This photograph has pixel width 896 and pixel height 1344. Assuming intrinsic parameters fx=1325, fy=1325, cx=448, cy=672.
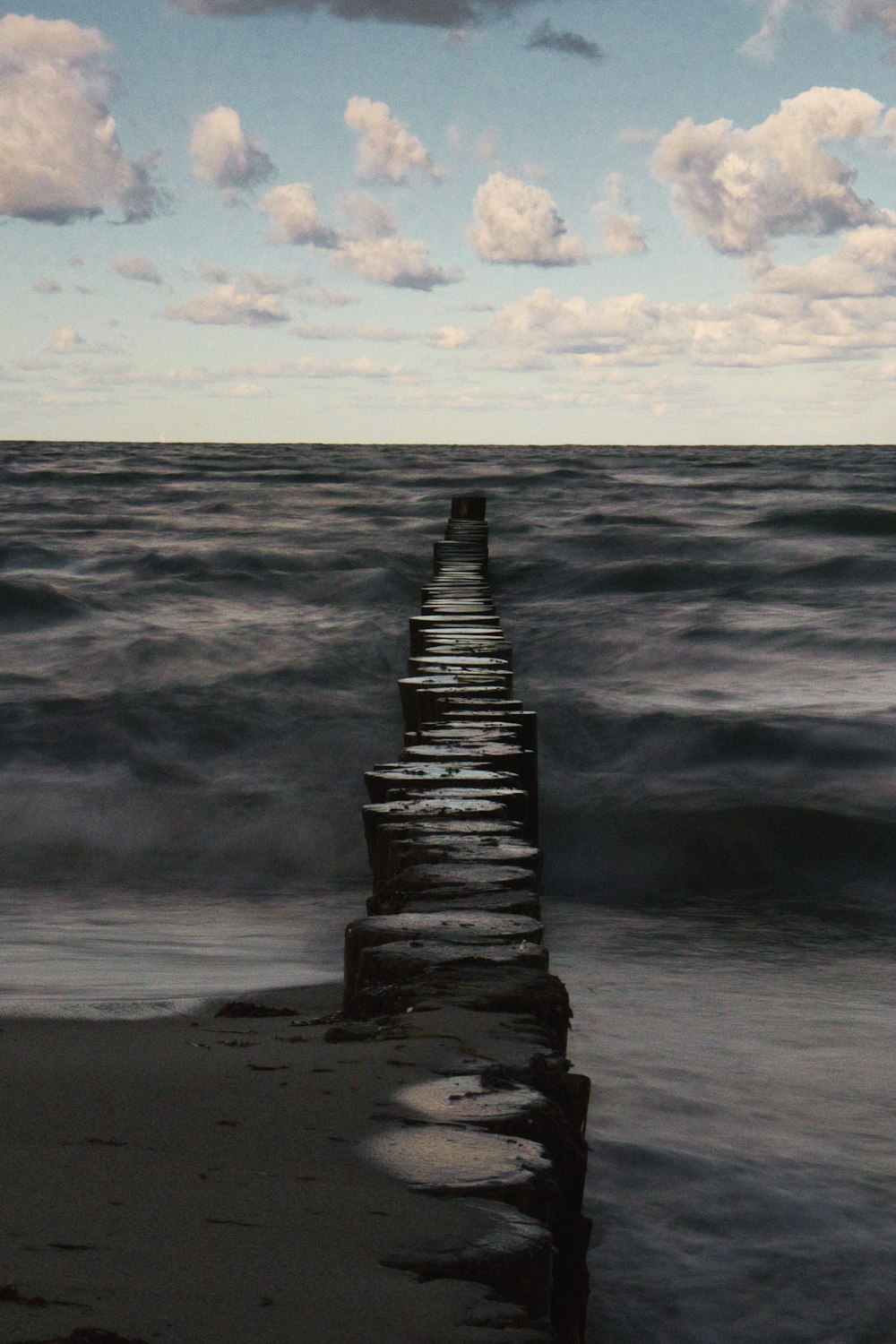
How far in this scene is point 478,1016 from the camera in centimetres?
208

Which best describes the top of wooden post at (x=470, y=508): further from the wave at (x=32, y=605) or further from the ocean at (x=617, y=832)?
the wave at (x=32, y=605)

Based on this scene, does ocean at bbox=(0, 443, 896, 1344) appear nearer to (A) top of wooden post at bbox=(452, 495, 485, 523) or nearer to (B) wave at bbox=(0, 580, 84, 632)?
(B) wave at bbox=(0, 580, 84, 632)

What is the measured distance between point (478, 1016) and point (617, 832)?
487cm

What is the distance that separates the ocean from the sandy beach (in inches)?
32.9

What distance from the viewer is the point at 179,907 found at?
5.66 meters

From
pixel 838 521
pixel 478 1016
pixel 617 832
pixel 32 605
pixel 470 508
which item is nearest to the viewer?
pixel 478 1016

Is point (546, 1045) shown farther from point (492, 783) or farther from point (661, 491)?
point (661, 491)

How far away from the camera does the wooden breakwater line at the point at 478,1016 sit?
4.94 feet

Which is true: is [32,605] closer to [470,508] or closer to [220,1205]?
[470,508]

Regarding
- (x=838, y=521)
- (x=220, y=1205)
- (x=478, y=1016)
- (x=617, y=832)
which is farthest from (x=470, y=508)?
(x=220, y=1205)

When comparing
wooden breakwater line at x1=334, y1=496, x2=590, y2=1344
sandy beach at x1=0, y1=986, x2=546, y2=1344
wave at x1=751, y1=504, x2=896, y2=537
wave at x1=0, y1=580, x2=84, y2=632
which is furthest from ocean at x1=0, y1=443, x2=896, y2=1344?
wave at x1=751, y1=504, x2=896, y2=537

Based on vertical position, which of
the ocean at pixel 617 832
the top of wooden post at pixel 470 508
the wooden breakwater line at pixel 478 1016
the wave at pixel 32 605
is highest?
the top of wooden post at pixel 470 508

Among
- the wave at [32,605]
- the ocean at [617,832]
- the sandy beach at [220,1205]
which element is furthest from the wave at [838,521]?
the sandy beach at [220,1205]

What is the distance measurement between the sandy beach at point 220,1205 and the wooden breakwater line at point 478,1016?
0.14 feet
